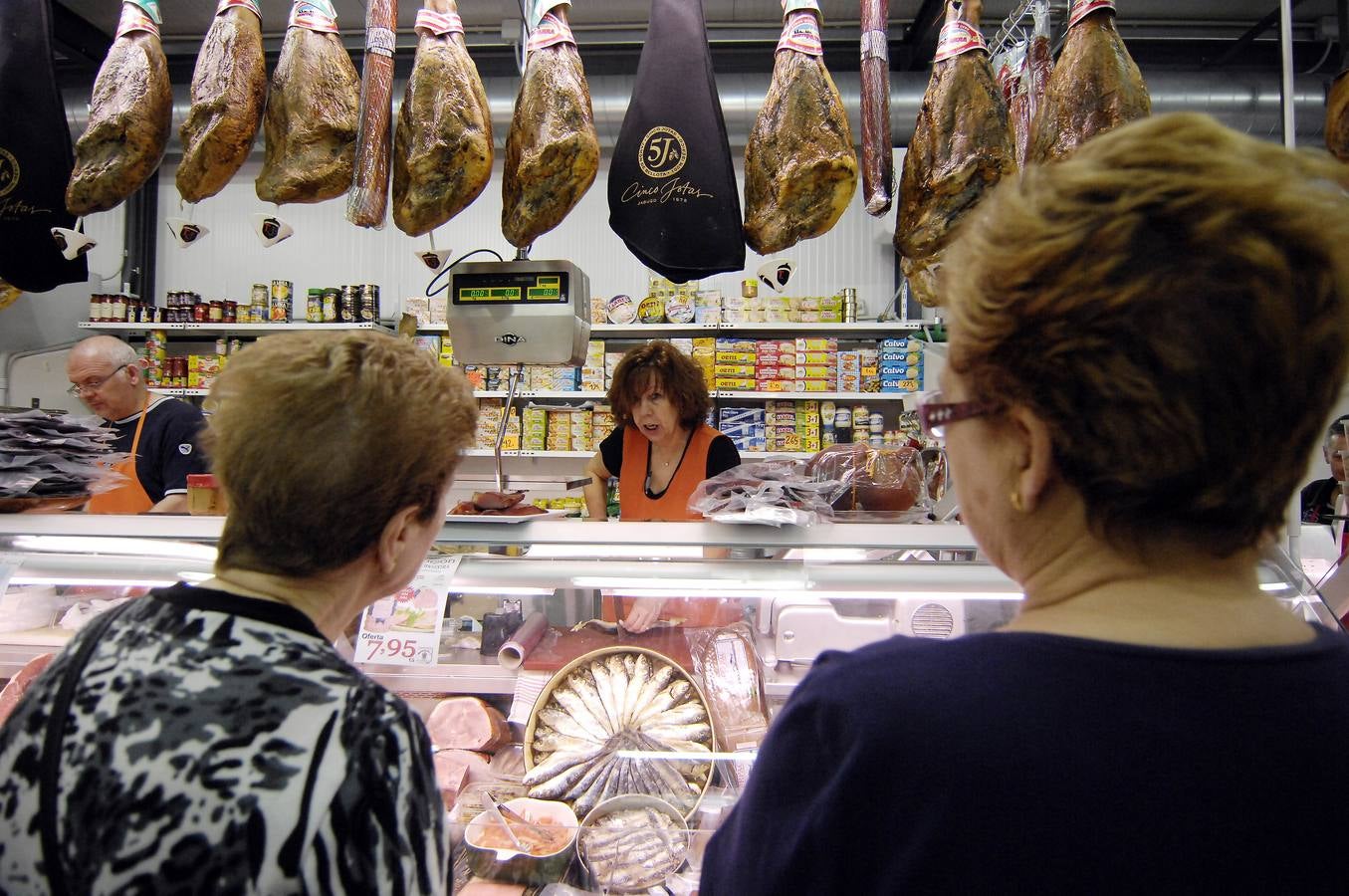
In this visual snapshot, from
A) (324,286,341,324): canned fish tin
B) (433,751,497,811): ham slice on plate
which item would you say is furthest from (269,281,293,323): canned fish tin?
(433,751,497,811): ham slice on plate

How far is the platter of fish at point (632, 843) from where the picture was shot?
5.13ft

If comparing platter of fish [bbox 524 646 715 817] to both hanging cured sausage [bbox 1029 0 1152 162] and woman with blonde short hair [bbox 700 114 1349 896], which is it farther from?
hanging cured sausage [bbox 1029 0 1152 162]

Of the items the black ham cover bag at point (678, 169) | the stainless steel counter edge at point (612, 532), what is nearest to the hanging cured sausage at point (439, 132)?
the black ham cover bag at point (678, 169)

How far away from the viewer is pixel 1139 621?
63 centimetres

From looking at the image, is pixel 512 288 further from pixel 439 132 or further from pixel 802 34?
pixel 802 34

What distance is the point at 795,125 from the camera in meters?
1.90

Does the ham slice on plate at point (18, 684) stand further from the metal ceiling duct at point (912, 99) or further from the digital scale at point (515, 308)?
the metal ceiling duct at point (912, 99)

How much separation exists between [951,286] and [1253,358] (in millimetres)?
239

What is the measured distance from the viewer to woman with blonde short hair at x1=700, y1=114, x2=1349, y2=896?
0.58m

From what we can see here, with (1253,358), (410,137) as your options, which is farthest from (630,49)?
(1253,358)

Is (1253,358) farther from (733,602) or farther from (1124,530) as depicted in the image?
(733,602)

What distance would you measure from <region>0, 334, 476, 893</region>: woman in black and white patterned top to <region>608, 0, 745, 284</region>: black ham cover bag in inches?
39.2

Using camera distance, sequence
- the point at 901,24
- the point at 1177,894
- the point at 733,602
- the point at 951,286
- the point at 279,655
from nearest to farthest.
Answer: the point at 1177,894 < the point at 951,286 < the point at 279,655 < the point at 733,602 < the point at 901,24

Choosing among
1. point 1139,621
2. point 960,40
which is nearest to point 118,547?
point 1139,621
